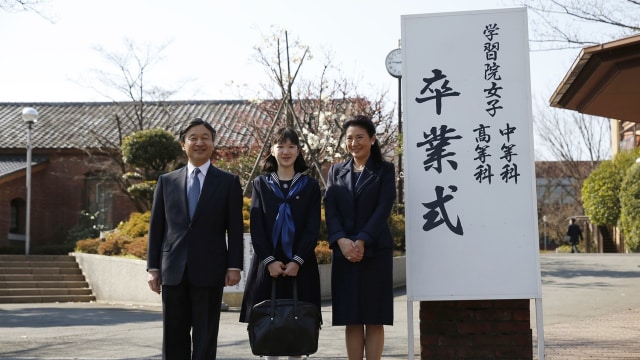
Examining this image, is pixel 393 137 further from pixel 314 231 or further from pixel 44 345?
pixel 314 231

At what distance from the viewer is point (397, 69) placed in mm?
16984

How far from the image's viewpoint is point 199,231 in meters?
4.83

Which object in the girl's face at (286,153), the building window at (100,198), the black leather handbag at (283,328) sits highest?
the building window at (100,198)

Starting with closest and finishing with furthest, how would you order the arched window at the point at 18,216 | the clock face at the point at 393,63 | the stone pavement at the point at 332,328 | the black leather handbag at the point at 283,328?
the black leather handbag at the point at 283,328
the stone pavement at the point at 332,328
the clock face at the point at 393,63
the arched window at the point at 18,216

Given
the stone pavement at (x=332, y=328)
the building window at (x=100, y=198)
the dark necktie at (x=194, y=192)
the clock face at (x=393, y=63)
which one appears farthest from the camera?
the building window at (x=100, y=198)

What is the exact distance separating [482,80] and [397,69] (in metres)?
11.8

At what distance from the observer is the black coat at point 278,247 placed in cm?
490

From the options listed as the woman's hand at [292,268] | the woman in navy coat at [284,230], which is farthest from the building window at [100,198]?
the woman's hand at [292,268]

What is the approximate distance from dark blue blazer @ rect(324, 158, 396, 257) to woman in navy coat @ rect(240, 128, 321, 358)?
12 cm

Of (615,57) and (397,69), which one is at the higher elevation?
(397,69)

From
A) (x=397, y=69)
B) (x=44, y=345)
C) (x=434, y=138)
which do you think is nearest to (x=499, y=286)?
(x=434, y=138)

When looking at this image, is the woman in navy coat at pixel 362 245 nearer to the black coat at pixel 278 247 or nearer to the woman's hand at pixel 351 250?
the woman's hand at pixel 351 250

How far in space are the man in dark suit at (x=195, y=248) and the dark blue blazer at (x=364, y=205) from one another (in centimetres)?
66

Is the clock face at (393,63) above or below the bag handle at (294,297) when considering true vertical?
above
